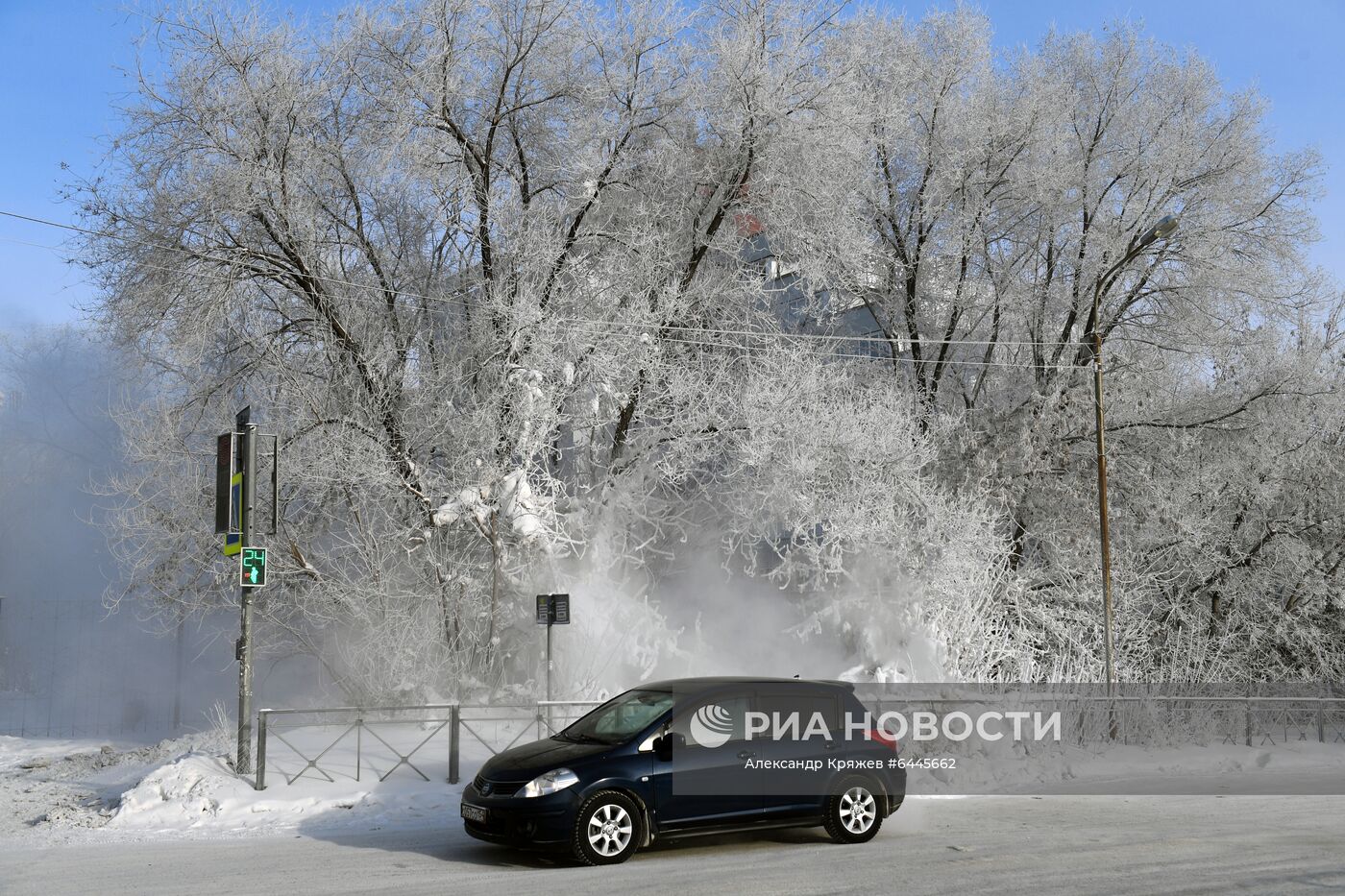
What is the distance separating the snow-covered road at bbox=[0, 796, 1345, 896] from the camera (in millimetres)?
8258

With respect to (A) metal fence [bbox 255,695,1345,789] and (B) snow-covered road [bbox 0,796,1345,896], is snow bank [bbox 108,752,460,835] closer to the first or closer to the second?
(A) metal fence [bbox 255,695,1345,789]

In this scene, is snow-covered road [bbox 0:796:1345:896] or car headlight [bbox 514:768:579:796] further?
car headlight [bbox 514:768:579:796]

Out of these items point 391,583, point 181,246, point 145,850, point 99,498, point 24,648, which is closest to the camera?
point 145,850

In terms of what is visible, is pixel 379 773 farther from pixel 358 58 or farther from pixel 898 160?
pixel 898 160

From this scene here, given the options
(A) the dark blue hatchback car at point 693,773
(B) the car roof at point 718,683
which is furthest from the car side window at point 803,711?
(B) the car roof at point 718,683

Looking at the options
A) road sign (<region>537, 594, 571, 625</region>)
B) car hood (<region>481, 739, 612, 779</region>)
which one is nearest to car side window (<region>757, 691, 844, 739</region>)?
car hood (<region>481, 739, 612, 779</region>)

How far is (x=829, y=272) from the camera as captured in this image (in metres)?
21.7

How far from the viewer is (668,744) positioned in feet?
30.8

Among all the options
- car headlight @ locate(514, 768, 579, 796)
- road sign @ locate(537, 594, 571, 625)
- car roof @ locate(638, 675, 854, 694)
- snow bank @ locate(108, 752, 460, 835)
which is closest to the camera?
car headlight @ locate(514, 768, 579, 796)

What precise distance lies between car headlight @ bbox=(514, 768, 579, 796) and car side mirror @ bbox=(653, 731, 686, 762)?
2.51ft

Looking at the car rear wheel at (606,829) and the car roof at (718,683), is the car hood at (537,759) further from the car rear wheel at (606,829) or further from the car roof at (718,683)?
the car roof at (718,683)

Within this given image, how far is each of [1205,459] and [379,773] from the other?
19092 millimetres

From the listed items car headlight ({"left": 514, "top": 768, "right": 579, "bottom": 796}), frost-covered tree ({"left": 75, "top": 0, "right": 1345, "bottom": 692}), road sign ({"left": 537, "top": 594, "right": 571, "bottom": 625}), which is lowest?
car headlight ({"left": 514, "top": 768, "right": 579, "bottom": 796})

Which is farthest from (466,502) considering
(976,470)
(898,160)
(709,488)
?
(898,160)
